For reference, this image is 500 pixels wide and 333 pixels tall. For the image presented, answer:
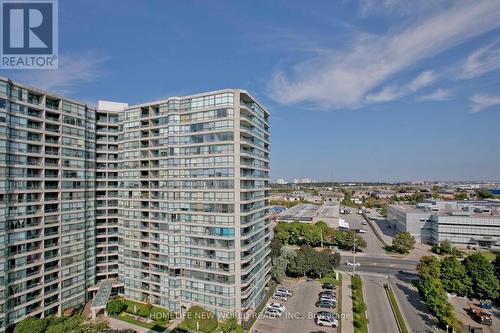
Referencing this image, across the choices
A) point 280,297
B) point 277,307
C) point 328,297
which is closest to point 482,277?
point 328,297

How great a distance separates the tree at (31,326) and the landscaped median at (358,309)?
44.3 meters

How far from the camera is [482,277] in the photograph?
52.8 metres

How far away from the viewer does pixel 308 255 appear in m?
64.5

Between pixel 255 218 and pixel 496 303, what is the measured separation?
4661 centimetres

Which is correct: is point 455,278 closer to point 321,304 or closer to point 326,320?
point 321,304

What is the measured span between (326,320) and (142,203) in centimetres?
3656

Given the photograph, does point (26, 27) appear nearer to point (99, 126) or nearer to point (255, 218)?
point (99, 126)

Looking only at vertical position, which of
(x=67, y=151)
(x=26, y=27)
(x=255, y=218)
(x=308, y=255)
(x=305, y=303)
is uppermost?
(x=26, y=27)

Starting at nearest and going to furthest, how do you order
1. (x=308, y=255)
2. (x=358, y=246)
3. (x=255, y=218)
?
(x=255, y=218), (x=308, y=255), (x=358, y=246)

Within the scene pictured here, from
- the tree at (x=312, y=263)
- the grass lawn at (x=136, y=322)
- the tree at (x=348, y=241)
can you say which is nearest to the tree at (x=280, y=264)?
the tree at (x=312, y=263)

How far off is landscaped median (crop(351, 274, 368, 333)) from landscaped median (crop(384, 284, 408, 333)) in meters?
4.85

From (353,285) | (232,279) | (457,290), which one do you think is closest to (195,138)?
(232,279)

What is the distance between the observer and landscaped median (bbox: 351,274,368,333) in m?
42.5

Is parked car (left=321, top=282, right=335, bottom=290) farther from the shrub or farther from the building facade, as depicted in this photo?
the building facade
